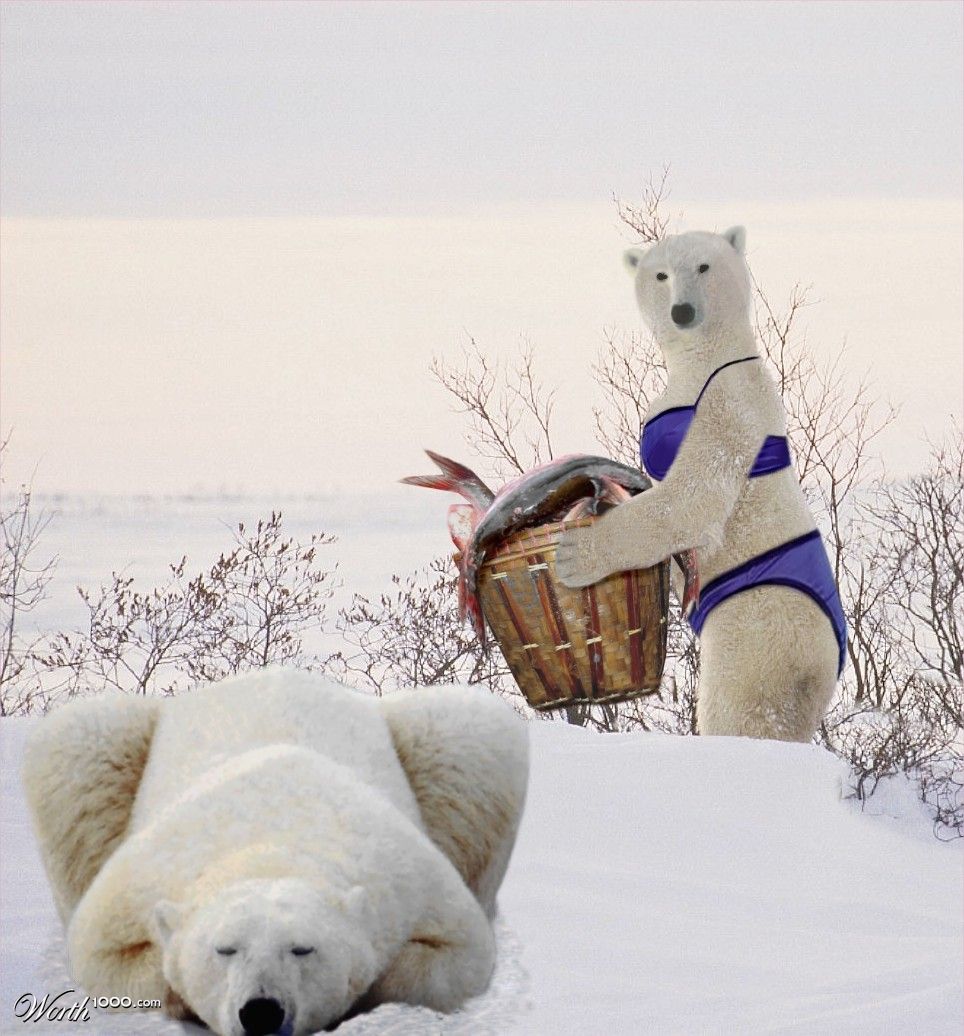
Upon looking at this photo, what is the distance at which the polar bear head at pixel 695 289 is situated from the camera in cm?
521

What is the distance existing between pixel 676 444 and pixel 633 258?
0.80 meters

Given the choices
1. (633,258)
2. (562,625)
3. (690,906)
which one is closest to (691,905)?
(690,906)

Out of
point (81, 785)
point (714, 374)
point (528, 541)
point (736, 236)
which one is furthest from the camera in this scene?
point (736, 236)

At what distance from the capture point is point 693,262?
5242 millimetres

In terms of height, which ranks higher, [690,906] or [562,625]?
[562,625]

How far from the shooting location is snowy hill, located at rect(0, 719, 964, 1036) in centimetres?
270

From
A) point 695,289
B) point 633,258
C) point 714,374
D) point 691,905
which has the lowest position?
point 691,905

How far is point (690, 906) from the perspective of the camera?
3.47 metres

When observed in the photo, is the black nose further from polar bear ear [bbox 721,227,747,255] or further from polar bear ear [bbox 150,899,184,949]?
polar bear ear [bbox 721,227,747,255]

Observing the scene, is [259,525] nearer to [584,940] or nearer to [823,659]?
[823,659]

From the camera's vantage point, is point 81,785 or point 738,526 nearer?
point 81,785

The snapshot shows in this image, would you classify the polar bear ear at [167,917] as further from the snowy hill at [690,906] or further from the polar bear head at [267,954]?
the snowy hill at [690,906]

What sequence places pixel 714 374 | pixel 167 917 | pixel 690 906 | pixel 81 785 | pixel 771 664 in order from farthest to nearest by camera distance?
pixel 714 374 < pixel 771 664 < pixel 690 906 < pixel 81 785 < pixel 167 917

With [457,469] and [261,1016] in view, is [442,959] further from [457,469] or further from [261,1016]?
[457,469]
